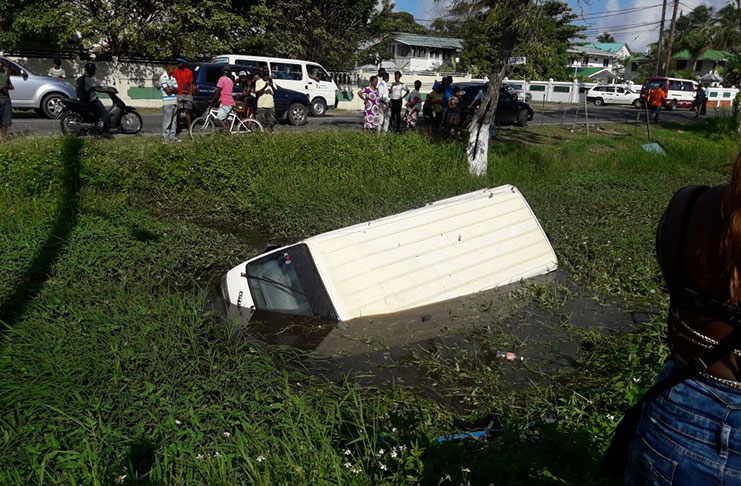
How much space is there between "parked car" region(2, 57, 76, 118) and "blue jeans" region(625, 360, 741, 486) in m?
17.2

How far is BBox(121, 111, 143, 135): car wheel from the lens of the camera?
543 inches

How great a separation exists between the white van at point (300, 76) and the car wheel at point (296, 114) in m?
2.36

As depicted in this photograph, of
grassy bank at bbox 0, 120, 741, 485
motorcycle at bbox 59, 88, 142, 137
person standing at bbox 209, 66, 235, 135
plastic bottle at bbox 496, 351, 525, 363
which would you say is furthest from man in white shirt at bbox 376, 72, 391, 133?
plastic bottle at bbox 496, 351, 525, 363

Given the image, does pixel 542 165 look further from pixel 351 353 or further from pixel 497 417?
pixel 497 417

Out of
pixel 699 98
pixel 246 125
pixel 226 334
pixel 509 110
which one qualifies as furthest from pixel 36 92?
pixel 699 98

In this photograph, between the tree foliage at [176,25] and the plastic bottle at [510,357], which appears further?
the tree foliage at [176,25]

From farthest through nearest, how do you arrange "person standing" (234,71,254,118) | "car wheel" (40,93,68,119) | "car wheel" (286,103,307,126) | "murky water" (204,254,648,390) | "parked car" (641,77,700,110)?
"parked car" (641,77,700,110), "car wheel" (286,103,307,126), "car wheel" (40,93,68,119), "person standing" (234,71,254,118), "murky water" (204,254,648,390)

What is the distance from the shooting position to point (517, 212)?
7176 mm

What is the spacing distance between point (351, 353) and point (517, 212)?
290 centimetres

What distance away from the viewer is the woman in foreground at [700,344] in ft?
5.40

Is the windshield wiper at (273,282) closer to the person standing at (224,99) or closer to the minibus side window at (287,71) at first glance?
the person standing at (224,99)

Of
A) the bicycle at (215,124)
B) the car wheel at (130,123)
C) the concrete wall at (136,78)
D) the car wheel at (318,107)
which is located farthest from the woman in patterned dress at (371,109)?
the concrete wall at (136,78)

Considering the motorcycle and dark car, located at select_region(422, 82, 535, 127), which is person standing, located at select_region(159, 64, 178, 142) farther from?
dark car, located at select_region(422, 82, 535, 127)

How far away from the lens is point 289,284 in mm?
5879
